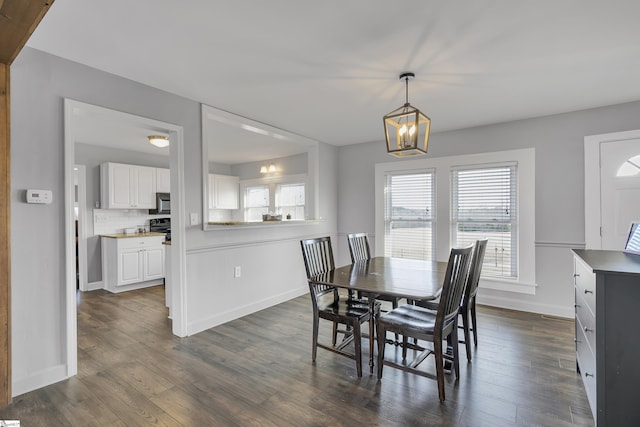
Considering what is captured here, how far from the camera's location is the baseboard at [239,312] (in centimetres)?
319

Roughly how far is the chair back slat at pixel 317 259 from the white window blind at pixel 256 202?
13.5 ft

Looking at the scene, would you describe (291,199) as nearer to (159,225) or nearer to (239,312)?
(159,225)

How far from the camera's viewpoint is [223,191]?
23.0ft

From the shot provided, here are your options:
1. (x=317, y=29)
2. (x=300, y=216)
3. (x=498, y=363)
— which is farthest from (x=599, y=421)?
(x=300, y=216)

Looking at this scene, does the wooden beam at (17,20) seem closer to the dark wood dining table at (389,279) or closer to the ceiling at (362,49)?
the ceiling at (362,49)

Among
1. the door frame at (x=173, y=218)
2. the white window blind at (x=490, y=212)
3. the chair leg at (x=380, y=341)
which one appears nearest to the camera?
the chair leg at (x=380, y=341)

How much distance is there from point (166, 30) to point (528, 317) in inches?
176

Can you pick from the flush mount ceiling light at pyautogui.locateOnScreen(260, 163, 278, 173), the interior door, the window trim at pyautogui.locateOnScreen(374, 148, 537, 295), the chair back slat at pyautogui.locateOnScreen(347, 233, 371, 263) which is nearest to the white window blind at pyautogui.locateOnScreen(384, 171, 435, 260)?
the window trim at pyautogui.locateOnScreen(374, 148, 537, 295)

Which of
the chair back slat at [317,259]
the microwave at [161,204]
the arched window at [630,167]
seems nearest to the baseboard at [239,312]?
the chair back slat at [317,259]

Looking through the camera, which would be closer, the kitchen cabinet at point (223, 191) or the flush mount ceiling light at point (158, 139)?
the flush mount ceiling light at point (158, 139)

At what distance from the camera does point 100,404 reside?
2014 millimetres

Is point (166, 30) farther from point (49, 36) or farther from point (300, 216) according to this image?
point (300, 216)

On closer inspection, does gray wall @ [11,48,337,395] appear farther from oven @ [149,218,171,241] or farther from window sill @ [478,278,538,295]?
window sill @ [478,278,538,295]

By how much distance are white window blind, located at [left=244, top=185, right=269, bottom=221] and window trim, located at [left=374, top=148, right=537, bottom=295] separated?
3.15 meters
